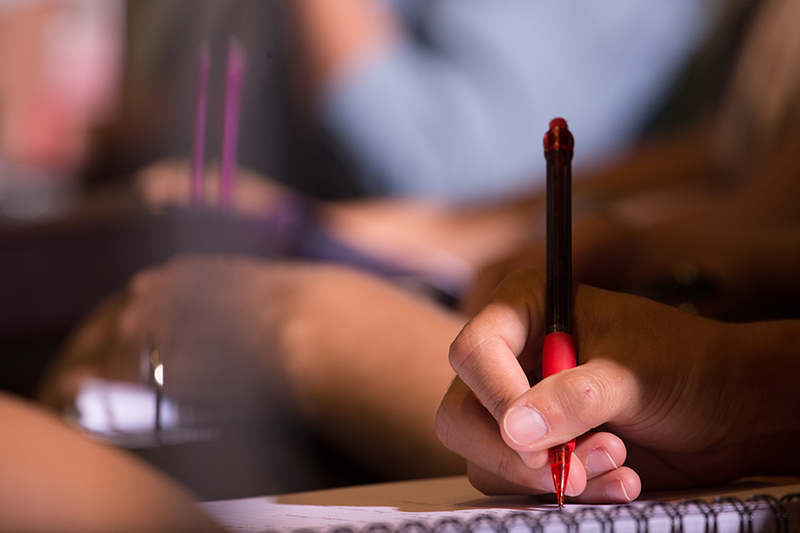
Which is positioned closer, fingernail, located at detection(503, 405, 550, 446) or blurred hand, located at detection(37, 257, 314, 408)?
fingernail, located at detection(503, 405, 550, 446)

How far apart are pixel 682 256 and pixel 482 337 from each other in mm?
193

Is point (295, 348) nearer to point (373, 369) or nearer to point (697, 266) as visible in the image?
point (373, 369)

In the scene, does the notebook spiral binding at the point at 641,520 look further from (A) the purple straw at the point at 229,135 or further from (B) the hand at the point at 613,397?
(A) the purple straw at the point at 229,135

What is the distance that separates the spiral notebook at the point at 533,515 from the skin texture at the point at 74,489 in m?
0.01

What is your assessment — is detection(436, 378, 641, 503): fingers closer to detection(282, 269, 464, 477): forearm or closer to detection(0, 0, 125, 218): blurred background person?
detection(282, 269, 464, 477): forearm

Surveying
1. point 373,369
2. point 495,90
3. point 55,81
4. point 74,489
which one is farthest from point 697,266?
point 55,81

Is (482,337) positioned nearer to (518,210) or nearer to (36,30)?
(518,210)

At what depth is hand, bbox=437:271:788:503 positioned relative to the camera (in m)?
0.11

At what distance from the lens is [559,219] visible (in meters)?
0.13

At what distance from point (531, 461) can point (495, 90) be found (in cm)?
75

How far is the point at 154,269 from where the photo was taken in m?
0.31

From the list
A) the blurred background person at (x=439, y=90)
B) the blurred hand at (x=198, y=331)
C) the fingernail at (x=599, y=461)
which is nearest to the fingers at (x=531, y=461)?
the fingernail at (x=599, y=461)

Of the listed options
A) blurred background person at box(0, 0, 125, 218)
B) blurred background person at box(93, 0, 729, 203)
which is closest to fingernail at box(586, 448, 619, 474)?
blurred background person at box(93, 0, 729, 203)

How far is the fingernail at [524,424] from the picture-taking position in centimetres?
11
